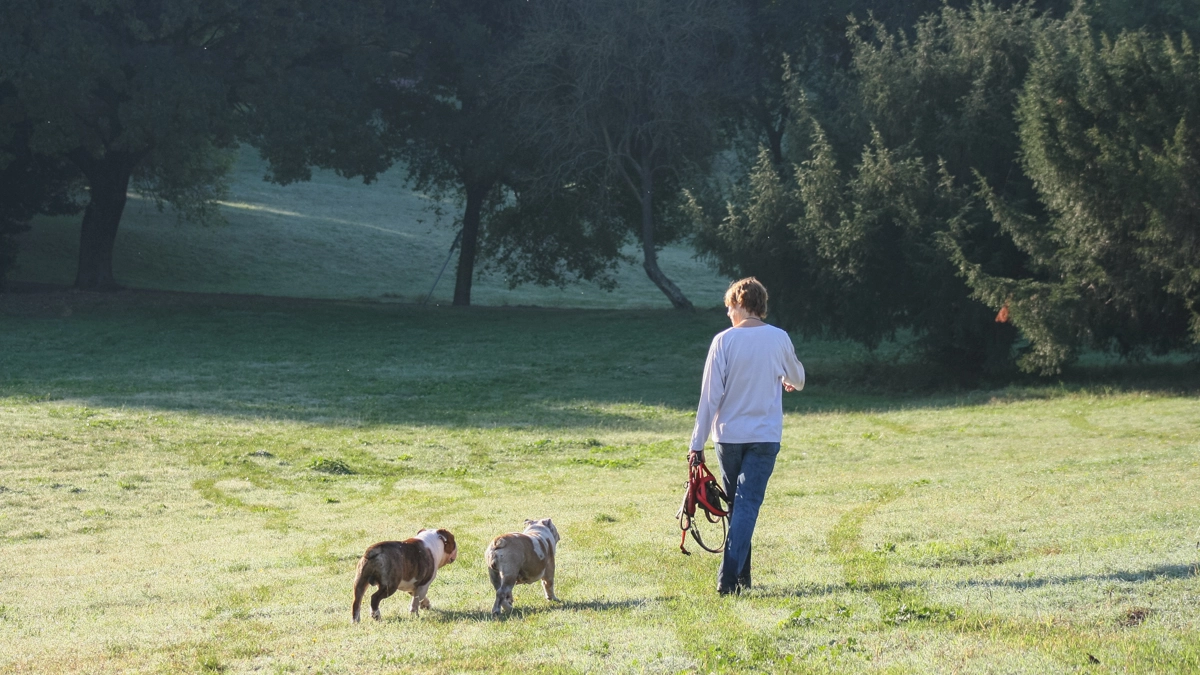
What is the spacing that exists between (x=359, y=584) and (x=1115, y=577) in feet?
14.7

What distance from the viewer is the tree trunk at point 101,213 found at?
1519 inches

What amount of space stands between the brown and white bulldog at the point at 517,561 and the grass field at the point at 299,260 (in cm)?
3973

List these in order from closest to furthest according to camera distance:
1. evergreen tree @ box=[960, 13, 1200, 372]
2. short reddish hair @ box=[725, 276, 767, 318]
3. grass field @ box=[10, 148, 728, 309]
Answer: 1. short reddish hair @ box=[725, 276, 767, 318]
2. evergreen tree @ box=[960, 13, 1200, 372]
3. grass field @ box=[10, 148, 728, 309]

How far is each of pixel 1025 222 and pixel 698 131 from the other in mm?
13993

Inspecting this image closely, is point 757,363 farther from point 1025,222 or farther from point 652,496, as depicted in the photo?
point 1025,222

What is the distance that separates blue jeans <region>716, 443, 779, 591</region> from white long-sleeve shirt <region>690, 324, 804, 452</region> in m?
0.09

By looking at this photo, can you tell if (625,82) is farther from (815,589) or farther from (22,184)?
(815,589)

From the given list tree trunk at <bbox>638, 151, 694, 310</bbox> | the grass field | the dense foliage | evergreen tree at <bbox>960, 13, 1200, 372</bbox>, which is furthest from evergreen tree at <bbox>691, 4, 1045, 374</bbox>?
the grass field

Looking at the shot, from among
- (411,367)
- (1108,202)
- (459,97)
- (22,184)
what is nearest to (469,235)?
(459,97)

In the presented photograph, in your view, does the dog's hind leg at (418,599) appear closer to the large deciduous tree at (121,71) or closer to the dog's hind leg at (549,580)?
the dog's hind leg at (549,580)

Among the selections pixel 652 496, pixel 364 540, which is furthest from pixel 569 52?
pixel 364 540

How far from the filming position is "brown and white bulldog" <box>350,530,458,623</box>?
682 cm

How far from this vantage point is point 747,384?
7.11 m

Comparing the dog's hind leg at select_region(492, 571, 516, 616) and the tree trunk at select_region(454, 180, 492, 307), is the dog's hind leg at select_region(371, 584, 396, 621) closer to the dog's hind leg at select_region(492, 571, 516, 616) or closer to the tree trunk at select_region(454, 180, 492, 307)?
the dog's hind leg at select_region(492, 571, 516, 616)
